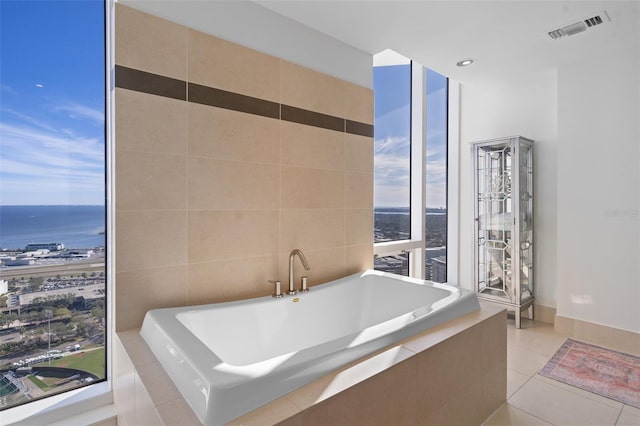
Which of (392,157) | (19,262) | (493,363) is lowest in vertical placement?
(493,363)

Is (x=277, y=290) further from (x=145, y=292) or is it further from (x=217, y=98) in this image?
(x=217, y=98)

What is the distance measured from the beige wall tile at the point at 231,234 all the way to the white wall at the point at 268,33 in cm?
107

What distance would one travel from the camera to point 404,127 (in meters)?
3.50

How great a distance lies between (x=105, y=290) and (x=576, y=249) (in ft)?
11.7

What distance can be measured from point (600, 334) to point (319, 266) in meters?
2.45

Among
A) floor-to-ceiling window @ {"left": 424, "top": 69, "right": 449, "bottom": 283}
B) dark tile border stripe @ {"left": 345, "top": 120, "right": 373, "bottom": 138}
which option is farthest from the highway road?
floor-to-ceiling window @ {"left": 424, "top": 69, "right": 449, "bottom": 283}

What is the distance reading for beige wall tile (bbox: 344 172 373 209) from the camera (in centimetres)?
259

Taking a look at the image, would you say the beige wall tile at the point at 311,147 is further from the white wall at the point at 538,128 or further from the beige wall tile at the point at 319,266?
the white wall at the point at 538,128

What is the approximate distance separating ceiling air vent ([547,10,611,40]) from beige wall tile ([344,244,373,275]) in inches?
83.9

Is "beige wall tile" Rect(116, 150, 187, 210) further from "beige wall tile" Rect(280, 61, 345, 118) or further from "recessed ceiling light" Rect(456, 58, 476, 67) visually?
"recessed ceiling light" Rect(456, 58, 476, 67)

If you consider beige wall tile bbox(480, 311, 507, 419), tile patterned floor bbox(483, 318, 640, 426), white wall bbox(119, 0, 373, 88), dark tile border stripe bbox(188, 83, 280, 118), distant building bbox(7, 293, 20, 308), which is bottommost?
tile patterned floor bbox(483, 318, 640, 426)

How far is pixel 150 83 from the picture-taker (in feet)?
5.56

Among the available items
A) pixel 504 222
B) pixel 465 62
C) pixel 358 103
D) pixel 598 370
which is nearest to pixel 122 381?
pixel 358 103

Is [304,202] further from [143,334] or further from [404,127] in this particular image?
[404,127]
